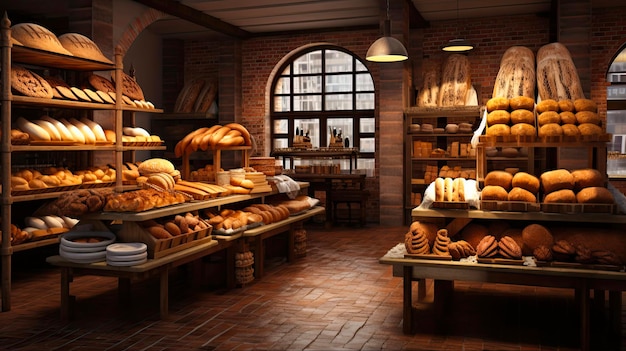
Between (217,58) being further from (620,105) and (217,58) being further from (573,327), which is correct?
(573,327)

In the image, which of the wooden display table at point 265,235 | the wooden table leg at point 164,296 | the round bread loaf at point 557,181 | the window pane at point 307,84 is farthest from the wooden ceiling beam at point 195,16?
the round bread loaf at point 557,181

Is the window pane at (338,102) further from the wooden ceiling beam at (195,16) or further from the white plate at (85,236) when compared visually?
the white plate at (85,236)

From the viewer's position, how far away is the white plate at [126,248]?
14.9 ft

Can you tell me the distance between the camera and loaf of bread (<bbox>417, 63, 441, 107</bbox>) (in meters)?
10.3

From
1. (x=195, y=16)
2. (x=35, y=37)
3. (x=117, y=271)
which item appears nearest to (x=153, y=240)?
(x=117, y=271)

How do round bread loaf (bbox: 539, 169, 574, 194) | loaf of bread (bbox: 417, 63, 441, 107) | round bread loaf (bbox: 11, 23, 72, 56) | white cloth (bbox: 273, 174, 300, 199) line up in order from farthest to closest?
loaf of bread (bbox: 417, 63, 441, 107)
white cloth (bbox: 273, 174, 300, 199)
round bread loaf (bbox: 11, 23, 72, 56)
round bread loaf (bbox: 539, 169, 574, 194)

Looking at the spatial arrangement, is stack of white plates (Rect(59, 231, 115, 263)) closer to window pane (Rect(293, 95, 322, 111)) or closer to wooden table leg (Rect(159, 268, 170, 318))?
wooden table leg (Rect(159, 268, 170, 318))

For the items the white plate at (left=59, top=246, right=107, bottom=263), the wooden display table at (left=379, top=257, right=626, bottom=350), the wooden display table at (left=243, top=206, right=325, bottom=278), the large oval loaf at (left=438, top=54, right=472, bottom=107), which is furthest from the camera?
the large oval loaf at (left=438, top=54, right=472, bottom=107)

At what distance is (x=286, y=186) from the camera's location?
23.6ft

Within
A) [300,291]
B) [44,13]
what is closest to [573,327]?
[300,291]

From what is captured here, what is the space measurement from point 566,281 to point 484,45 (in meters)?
7.59

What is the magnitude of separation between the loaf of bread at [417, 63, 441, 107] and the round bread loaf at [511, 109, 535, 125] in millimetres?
5612

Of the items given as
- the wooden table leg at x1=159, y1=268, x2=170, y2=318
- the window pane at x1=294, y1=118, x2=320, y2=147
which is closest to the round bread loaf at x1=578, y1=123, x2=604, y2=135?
the wooden table leg at x1=159, y1=268, x2=170, y2=318

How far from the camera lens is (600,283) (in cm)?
401
